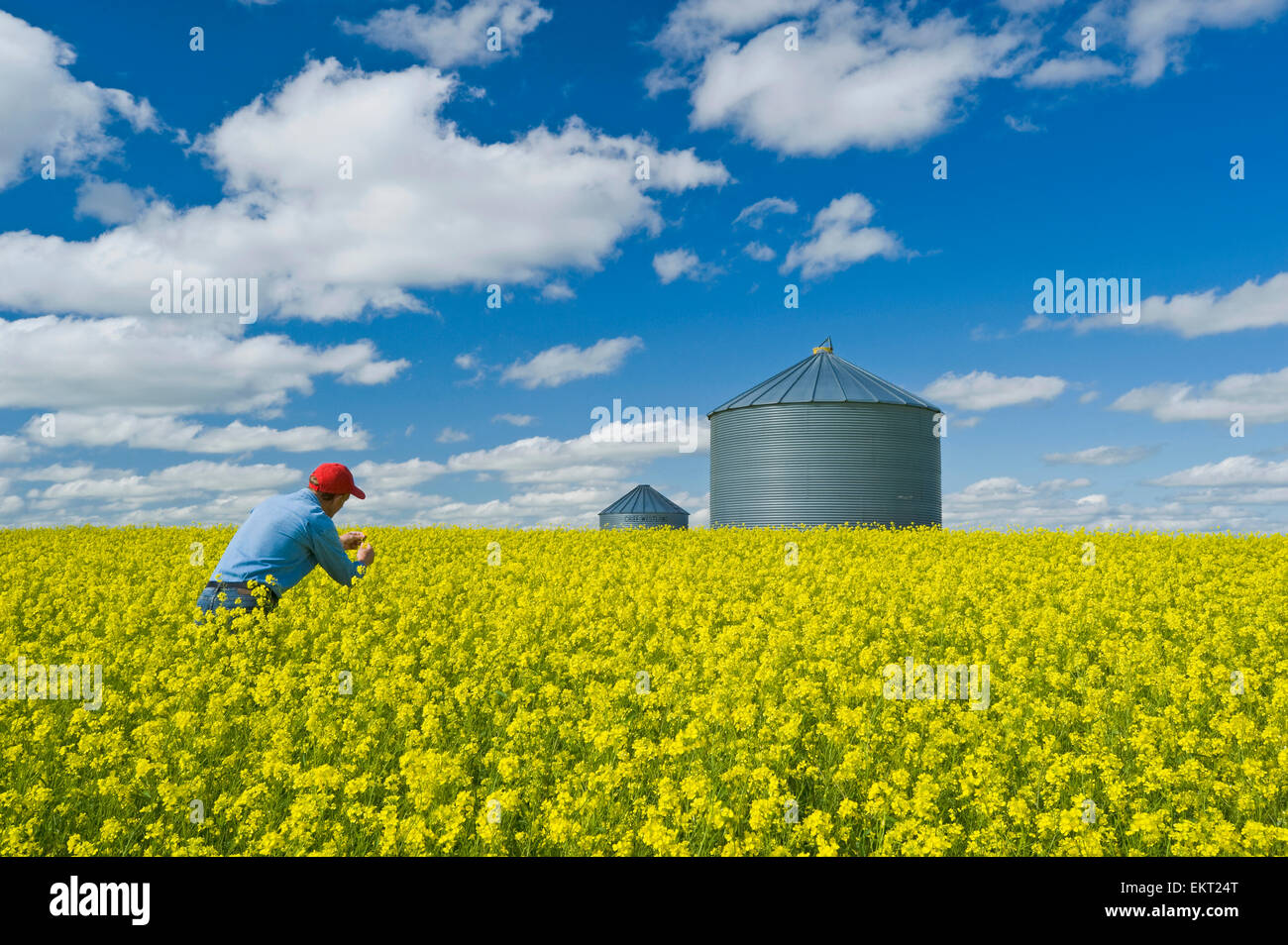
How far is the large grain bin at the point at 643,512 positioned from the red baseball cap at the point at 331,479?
2564 centimetres

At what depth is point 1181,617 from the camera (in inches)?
314

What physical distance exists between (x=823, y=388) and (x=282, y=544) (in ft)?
58.5

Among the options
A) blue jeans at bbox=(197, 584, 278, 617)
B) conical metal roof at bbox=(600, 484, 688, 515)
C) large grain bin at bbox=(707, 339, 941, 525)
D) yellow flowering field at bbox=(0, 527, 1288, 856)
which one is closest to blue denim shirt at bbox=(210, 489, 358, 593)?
blue jeans at bbox=(197, 584, 278, 617)

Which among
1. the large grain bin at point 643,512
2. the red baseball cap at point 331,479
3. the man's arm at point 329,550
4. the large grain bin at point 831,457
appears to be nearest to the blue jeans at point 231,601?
the man's arm at point 329,550

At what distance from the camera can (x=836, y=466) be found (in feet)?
72.0

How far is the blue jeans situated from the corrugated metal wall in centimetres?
1621

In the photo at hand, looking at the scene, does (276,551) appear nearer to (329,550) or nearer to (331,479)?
(329,550)

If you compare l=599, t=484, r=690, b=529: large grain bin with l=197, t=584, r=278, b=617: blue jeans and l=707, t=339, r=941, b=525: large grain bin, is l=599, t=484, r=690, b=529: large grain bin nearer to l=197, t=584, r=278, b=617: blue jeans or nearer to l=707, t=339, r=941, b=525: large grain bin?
l=707, t=339, r=941, b=525: large grain bin

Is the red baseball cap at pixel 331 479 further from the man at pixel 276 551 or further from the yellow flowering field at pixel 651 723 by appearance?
the yellow flowering field at pixel 651 723

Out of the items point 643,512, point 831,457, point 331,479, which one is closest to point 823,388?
point 831,457

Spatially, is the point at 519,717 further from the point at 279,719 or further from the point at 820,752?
the point at 820,752
